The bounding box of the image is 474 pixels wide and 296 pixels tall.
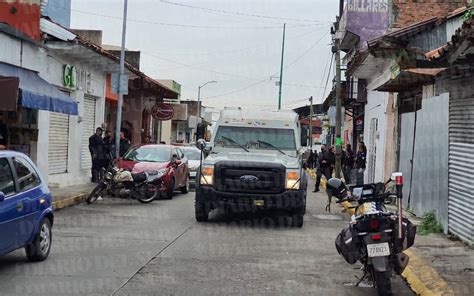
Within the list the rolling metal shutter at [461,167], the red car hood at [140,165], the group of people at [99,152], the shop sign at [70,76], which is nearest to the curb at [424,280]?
the rolling metal shutter at [461,167]

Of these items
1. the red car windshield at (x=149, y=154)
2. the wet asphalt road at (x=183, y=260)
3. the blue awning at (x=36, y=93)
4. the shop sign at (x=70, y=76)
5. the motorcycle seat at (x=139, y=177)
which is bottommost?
the wet asphalt road at (x=183, y=260)

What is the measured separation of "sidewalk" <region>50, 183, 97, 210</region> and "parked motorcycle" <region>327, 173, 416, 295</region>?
364 inches

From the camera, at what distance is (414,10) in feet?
72.1

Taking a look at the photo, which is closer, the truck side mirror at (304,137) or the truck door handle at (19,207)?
the truck door handle at (19,207)

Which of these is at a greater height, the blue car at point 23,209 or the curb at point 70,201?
the blue car at point 23,209

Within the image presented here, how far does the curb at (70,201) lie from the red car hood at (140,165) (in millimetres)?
1327

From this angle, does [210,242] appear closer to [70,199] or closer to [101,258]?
[101,258]

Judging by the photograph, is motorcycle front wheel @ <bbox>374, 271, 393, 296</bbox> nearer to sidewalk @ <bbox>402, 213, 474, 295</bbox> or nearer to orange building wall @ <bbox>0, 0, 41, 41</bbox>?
sidewalk @ <bbox>402, 213, 474, 295</bbox>

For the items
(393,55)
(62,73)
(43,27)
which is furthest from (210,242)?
(62,73)

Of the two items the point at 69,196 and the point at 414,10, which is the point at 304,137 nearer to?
the point at 69,196

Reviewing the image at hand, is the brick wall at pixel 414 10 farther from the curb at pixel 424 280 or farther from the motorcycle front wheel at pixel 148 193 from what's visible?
the curb at pixel 424 280

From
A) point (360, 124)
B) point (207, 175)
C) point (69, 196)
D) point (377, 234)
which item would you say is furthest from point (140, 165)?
point (360, 124)

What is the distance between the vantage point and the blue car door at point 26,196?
7.53 metres

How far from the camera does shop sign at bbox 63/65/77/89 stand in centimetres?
1866
